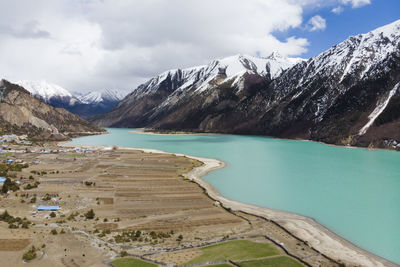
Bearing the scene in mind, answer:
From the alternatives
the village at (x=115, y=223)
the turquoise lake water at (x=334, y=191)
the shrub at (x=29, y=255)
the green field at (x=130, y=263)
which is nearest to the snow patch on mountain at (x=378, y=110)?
the turquoise lake water at (x=334, y=191)

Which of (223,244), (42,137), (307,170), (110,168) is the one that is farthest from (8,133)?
(223,244)

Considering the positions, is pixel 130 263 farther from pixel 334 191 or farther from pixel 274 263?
pixel 334 191

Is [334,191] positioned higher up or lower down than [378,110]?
lower down

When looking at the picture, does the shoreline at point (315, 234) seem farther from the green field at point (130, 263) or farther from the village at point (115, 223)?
the green field at point (130, 263)

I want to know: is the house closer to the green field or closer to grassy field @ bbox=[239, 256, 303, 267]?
the green field

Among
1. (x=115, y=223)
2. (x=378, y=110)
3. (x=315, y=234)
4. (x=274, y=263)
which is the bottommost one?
(x=115, y=223)

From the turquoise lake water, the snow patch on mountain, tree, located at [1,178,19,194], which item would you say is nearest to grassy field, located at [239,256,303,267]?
the turquoise lake water

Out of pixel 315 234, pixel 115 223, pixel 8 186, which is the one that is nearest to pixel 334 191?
pixel 315 234
